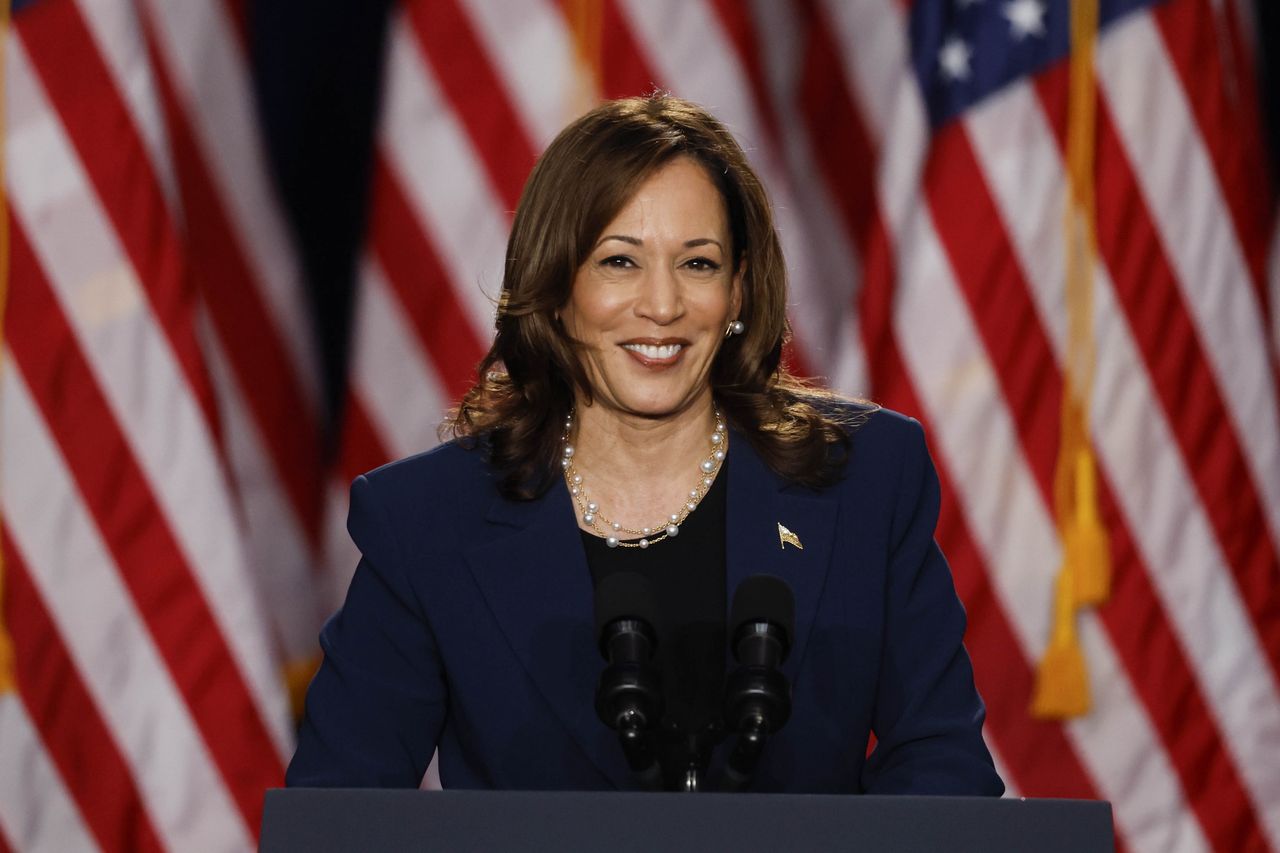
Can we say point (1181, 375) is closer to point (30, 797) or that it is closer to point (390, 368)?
point (390, 368)

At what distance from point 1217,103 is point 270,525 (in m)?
1.98

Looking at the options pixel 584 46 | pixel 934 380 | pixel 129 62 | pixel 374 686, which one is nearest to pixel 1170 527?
pixel 934 380

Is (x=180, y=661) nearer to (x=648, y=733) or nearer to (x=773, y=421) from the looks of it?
(x=773, y=421)

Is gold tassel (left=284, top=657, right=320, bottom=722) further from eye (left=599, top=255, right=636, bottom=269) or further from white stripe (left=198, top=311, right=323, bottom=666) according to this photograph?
eye (left=599, top=255, right=636, bottom=269)

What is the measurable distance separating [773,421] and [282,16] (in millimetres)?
1875

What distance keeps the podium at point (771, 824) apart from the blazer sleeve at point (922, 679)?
1.54 feet

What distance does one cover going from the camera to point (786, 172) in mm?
3387

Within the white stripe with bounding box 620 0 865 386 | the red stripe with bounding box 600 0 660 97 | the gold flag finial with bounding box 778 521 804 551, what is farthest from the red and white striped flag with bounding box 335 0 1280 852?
the gold flag finial with bounding box 778 521 804 551

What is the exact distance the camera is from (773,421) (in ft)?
6.18

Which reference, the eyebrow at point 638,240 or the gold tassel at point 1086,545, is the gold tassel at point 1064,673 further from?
the eyebrow at point 638,240

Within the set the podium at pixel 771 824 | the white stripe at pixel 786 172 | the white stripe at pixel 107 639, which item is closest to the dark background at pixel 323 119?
the white stripe at pixel 786 172

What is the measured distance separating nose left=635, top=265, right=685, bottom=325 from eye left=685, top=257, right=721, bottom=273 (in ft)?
0.10

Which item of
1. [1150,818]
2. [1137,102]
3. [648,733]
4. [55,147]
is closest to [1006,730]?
[1150,818]

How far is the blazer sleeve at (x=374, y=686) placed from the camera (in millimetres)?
1664
